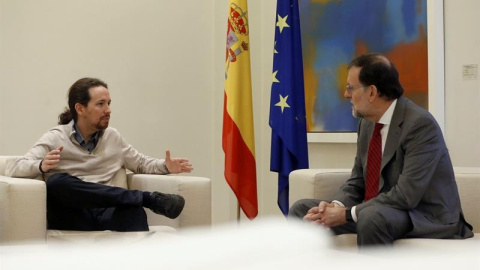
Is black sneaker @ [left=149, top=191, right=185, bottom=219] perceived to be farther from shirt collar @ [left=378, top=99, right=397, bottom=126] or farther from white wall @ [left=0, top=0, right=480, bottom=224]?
white wall @ [left=0, top=0, right=480, bottom=224]

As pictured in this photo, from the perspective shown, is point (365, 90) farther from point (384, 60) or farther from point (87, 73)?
point (87, 73)

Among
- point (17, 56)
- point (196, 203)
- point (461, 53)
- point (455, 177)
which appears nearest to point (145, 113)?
point (17, 56)

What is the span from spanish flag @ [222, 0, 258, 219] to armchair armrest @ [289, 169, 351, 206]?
1443mm

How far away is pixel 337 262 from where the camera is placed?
233 millimetres

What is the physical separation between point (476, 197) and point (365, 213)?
0.68 m

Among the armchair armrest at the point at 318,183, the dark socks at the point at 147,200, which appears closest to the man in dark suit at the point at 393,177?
the armchair armrest at the point at 318,183

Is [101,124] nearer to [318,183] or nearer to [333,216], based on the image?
[318,183]

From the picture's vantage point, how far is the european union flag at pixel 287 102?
482 centimetres

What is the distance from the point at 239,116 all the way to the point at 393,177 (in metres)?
2.08

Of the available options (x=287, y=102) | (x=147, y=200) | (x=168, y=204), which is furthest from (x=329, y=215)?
(x=287, y=102)

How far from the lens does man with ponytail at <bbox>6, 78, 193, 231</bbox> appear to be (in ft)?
11.7

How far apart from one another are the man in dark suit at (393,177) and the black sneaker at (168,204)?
25.7 inches

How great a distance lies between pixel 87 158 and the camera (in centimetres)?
393

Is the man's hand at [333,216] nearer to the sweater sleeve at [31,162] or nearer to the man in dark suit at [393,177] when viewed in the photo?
the man in dark suit at [393,177]
